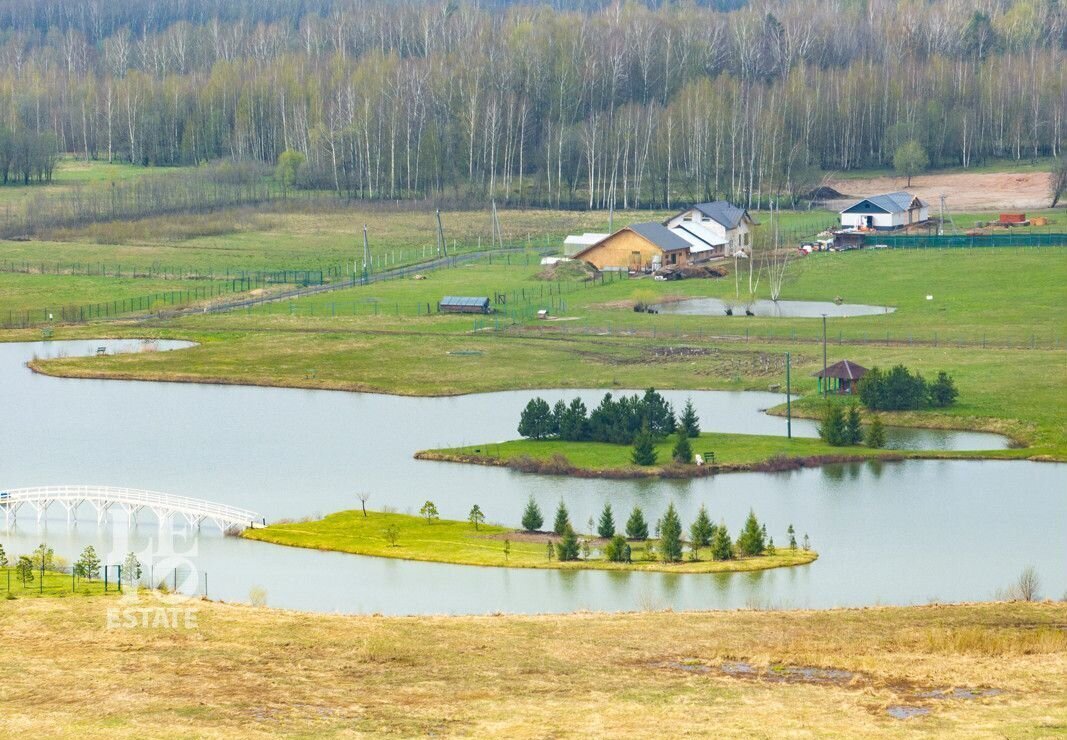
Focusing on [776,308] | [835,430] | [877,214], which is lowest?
[835,430]

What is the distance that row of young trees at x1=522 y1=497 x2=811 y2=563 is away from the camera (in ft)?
119

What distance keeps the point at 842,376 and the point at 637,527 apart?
1648 centimetres

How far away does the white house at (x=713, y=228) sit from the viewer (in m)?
90.1

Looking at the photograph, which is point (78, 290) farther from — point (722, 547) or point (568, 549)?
point (722, 547)

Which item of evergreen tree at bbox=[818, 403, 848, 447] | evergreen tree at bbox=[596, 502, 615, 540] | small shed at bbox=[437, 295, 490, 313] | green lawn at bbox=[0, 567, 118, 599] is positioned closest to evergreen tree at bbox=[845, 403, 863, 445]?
evergreen tree at bbox=[818, 403, 848, 447]

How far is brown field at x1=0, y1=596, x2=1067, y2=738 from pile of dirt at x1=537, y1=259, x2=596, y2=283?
52.5 metres

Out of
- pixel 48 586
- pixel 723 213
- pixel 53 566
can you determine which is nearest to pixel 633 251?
pixel 723 213

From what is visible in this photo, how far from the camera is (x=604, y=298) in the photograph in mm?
75938

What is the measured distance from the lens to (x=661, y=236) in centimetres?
8650

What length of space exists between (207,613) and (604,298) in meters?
47.9

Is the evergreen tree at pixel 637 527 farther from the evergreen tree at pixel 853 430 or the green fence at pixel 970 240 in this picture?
the green fence at pixel 970 240

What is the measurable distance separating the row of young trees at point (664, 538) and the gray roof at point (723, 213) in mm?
53890

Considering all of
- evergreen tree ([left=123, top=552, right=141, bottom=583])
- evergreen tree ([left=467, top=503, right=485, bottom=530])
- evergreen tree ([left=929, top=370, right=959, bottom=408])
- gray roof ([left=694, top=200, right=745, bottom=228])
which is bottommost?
evergreen tree ([left=123, top=552, right=141, bottom=583])

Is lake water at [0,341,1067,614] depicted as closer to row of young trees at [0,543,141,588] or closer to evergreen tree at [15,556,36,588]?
row of young trees at [0,543,141,588]
